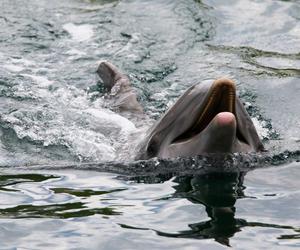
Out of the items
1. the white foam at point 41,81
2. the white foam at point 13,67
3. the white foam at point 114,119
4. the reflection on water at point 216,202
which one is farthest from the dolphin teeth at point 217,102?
the white foam at point 13,67

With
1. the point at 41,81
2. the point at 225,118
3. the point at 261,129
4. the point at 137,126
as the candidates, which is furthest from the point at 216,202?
the point at 41,81

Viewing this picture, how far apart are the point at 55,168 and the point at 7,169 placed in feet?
1.51

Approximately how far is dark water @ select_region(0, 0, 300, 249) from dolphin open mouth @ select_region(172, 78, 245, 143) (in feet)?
1.02

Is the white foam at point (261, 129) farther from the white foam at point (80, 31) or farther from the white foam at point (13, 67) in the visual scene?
the white foam at point (80, 31)

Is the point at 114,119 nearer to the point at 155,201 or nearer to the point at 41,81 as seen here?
the point at 41,81

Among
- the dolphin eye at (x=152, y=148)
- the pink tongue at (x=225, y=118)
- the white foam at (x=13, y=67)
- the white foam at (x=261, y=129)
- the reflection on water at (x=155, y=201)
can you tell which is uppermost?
the pink tongue at (x=225, y=118)

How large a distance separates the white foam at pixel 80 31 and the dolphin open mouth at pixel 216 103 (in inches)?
241

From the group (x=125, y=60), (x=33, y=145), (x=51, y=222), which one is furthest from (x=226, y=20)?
(x=51, y=222)

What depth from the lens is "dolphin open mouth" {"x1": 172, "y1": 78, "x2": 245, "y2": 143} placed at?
6402mm

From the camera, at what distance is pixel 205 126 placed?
22.0ft

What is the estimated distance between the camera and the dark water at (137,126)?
5809 millimetres

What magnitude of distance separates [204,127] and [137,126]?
242 centimetres

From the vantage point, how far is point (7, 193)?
672 centimetres

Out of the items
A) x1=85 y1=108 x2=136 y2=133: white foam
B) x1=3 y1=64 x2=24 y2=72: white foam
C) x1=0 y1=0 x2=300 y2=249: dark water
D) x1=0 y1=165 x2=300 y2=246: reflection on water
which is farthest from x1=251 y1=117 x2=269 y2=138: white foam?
x1=3 y1=64 x2=24 y2=72: white foam
